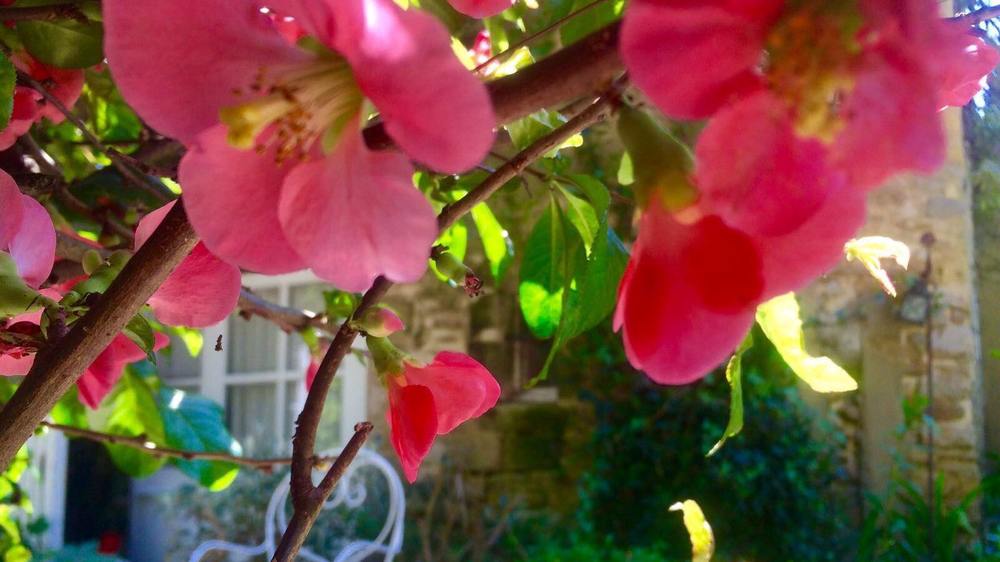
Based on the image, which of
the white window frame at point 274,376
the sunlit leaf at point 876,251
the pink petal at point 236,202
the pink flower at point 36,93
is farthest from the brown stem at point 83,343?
the white window frame at point 274,376

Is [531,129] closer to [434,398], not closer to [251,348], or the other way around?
[434,398]

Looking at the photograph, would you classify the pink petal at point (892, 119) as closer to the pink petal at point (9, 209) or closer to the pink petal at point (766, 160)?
the pink petal at point (766, 160)

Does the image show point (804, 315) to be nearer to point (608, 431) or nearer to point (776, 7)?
point (608, 431)

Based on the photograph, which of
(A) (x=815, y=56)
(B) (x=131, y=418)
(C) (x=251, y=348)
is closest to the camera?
(A) (x=815, y=56)

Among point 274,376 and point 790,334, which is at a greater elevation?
point 790,334

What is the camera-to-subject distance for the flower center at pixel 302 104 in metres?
0.25

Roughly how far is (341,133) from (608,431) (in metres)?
3.48

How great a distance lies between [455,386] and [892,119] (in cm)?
27

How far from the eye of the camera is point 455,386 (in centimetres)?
41

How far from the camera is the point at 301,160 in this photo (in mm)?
258

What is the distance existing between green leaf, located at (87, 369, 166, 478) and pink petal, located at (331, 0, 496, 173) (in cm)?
82

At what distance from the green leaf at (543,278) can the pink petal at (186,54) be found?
12.2 inches

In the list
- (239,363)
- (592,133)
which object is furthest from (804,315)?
(239,363)

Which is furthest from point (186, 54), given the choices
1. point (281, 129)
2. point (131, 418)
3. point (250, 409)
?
point (250, 409)
